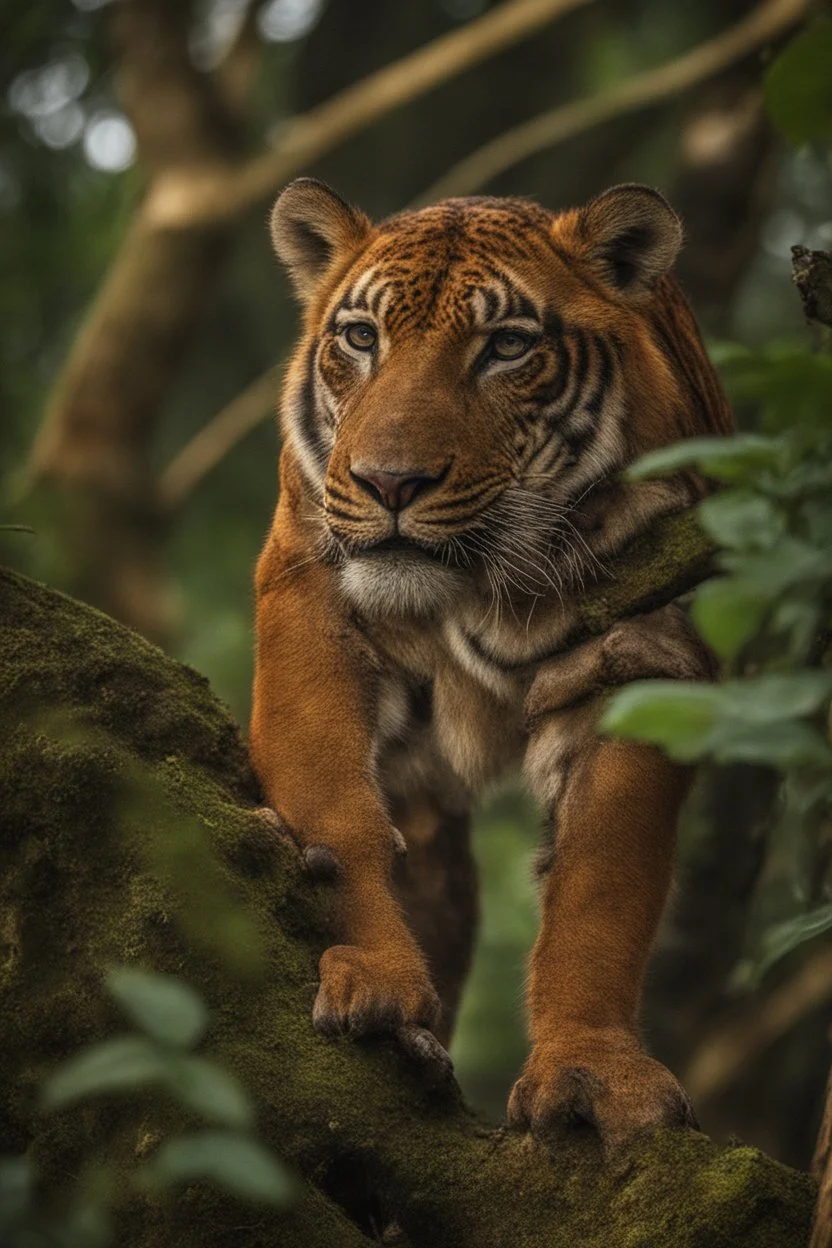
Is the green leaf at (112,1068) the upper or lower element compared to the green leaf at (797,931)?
upper

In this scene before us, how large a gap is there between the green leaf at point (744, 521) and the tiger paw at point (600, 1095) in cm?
162

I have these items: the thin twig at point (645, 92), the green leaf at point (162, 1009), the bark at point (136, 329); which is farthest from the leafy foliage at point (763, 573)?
the bark at point (136, 329)

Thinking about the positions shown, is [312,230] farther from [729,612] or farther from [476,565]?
[729,612]

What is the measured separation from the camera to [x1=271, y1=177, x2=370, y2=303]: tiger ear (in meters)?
4.88

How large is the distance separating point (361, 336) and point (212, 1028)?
2065 mm

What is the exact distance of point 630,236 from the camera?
15.0 feet

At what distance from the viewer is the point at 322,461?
15.1 ft

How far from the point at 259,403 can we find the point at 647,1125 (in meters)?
8.49

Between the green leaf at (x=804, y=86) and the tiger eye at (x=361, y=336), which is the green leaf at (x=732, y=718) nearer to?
the green leaf at (x=804, y=86)

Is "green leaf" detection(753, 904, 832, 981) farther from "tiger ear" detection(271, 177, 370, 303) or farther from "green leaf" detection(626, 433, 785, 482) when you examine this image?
"tiger ear" detection(271, 177, 370, 303)

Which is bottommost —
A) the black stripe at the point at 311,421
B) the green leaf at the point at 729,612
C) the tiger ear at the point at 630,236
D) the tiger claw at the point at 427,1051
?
the tiger claw at the point at 427,1051

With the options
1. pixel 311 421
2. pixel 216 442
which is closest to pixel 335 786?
pixel 311 421

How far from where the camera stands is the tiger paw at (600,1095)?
341 cm

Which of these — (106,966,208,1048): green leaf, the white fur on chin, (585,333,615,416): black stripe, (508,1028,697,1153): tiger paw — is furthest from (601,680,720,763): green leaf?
(585,333,615,416): black stripe
